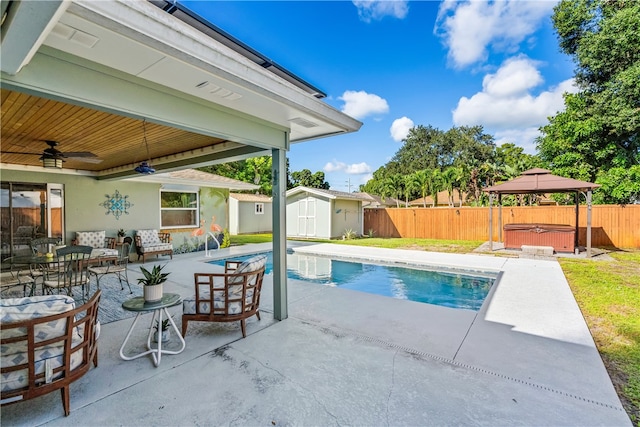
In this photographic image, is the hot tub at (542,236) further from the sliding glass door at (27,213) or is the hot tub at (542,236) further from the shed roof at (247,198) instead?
the sliding glass door at (27,213)

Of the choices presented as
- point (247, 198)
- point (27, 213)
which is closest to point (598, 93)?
point (247, 198)

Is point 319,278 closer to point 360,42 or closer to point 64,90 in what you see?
point 64,90

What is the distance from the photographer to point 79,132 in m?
4.97

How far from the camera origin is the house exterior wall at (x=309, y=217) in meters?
17.6

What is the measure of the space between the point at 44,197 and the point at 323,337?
9717mm

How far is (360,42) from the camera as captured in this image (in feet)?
38.9

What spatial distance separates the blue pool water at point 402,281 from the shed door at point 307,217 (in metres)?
7.50

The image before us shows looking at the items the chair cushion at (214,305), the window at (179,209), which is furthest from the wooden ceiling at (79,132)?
the window at (179,209)

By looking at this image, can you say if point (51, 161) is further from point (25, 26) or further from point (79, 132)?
point (25, 26)

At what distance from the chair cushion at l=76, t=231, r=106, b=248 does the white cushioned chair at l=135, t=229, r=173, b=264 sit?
99cm

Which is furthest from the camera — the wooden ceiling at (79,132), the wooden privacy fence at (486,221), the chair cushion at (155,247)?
the wooden privacy fence at (486,221)

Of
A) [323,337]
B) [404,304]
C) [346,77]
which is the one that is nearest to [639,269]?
[404,304]

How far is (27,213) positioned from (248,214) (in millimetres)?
13691

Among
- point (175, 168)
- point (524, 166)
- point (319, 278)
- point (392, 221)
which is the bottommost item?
point (319, 278)
